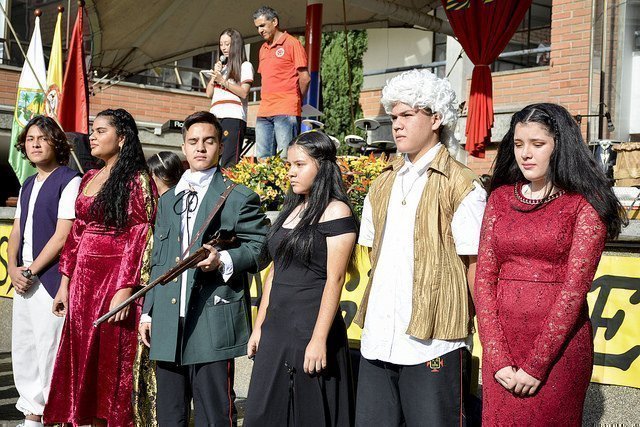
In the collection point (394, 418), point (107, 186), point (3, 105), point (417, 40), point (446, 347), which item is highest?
point (417, 40)

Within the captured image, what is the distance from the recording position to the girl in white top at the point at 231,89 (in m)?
8.70

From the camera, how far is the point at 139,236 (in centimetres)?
485

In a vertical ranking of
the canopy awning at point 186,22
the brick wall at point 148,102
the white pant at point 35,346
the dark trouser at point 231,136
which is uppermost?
the canopy awning at point 186,22

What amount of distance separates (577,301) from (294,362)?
1460 mm

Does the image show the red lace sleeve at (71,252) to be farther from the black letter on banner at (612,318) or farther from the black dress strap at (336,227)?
the black letter on banner at (612,318)

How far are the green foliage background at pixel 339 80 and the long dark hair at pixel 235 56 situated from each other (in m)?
9.05

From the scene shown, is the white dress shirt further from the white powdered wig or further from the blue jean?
the blue jean

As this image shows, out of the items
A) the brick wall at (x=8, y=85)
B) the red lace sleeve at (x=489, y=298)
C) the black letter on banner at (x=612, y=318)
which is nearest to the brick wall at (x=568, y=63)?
the black letter on banner at (x=612, y=318)

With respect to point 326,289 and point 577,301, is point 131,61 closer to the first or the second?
point 326,289

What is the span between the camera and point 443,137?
3.74 metres

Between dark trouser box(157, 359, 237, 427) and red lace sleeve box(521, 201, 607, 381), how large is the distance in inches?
65.9

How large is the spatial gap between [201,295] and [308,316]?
0.62m

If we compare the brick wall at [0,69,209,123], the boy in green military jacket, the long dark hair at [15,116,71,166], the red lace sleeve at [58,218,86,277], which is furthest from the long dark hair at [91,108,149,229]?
the brick wall at [0,69,209,123]

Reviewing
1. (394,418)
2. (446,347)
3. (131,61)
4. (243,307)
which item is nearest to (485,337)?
(446,347)
